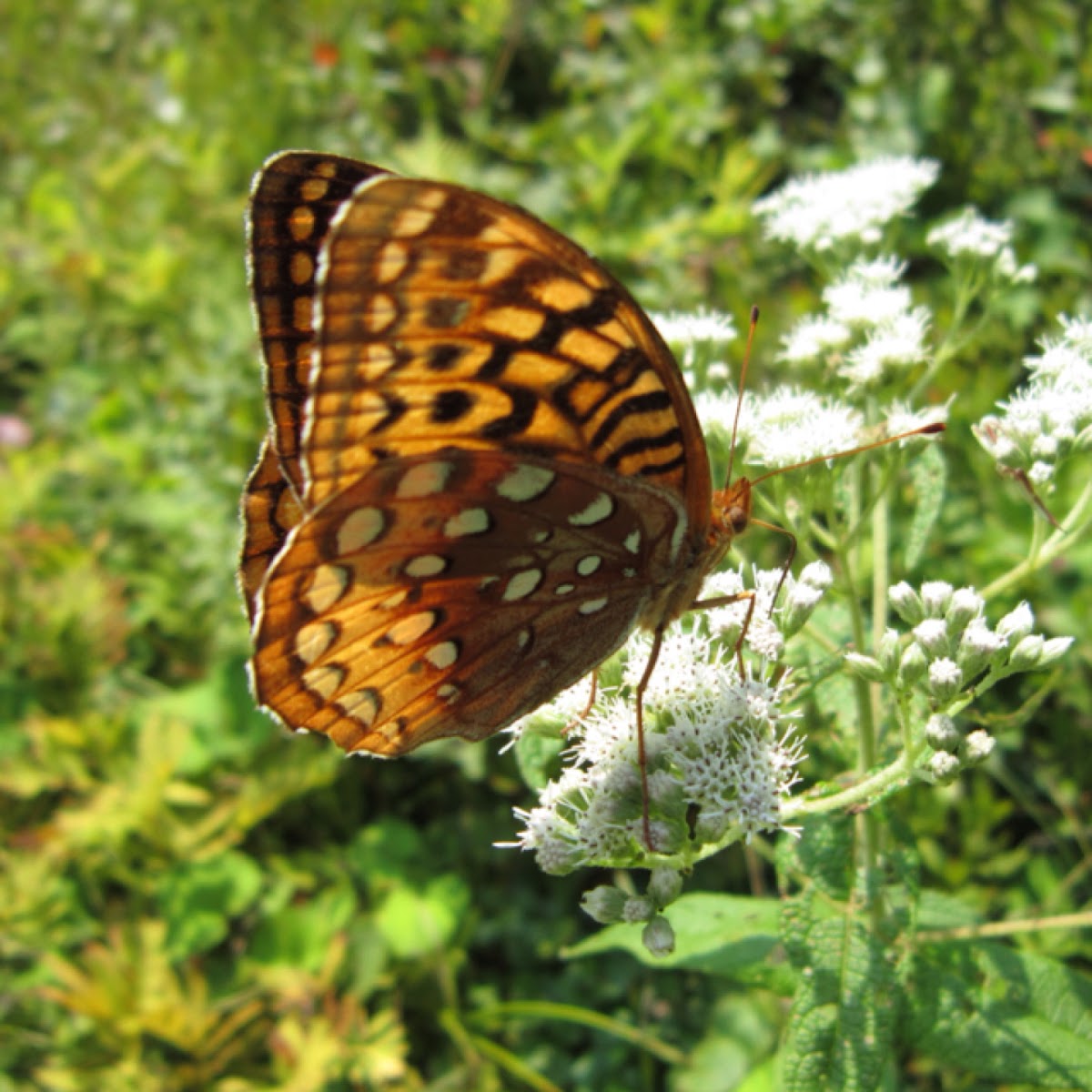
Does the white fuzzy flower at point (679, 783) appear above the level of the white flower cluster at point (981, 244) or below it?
below

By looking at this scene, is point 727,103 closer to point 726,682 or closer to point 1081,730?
point 1081,730

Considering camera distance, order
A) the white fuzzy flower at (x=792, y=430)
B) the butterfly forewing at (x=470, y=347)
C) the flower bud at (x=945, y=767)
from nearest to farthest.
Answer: the butterfly forewing at (x=470, y=347)
the flower bud at (x=945, y=767)
the white fuzzy flower at (x=792, y=430)

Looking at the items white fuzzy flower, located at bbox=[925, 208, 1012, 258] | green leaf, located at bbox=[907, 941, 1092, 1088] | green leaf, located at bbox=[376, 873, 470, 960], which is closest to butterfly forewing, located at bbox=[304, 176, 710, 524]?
green leaf, located at bbox=[907, 941, 1092, 1088]

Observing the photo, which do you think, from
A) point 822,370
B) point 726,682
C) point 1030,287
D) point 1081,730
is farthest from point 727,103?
point 726,682

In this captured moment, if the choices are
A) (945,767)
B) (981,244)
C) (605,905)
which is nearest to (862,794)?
(945,767)

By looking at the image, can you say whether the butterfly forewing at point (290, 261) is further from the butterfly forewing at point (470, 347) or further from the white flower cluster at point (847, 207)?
the white flower cluster at point (847, 207)

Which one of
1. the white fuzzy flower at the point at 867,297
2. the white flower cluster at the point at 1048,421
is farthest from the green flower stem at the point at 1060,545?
the white fuzzy flower at the point at 867,297

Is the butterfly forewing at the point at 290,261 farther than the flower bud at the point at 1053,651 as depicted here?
No

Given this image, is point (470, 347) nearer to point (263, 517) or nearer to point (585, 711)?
point (263, 517)
